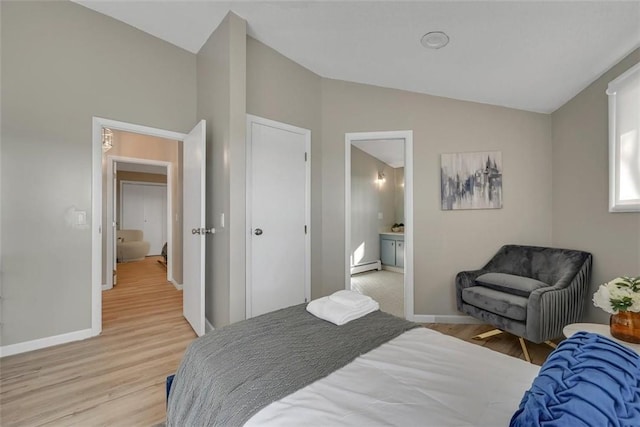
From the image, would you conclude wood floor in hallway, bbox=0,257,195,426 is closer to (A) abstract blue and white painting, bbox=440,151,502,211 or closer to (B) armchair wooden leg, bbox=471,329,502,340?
(B) armchair wooden leg, bbox=471,329,502,340

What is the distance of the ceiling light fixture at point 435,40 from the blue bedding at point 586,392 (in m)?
2.16

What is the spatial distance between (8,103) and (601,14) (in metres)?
4.24

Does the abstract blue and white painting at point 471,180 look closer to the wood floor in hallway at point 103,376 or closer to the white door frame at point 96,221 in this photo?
the wood floor in hallway at point 103,376

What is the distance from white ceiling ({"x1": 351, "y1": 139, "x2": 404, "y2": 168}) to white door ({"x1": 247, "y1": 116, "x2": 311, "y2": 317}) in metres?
2.29

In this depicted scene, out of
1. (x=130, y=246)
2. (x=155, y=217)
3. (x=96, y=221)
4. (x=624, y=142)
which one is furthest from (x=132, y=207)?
(x=624, y=142)

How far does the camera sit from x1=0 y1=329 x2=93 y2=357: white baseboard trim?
2.29 metres

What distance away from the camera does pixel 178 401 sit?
1183 millimetres

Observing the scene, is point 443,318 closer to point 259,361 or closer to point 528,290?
point 528,290

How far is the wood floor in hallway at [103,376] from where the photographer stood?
1634 millimetres

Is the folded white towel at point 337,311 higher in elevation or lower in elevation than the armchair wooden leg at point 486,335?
higher

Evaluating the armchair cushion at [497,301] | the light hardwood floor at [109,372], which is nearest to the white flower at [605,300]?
the armchair cushion at [497,301]

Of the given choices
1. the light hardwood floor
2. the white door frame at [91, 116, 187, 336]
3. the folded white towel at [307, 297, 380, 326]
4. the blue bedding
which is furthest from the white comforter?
the white door frame at [91, 116, 187, 336]

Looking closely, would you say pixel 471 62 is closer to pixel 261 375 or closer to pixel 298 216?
pixel 298 216

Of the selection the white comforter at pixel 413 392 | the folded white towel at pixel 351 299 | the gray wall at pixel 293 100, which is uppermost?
the gray wall at pixel 293 100
